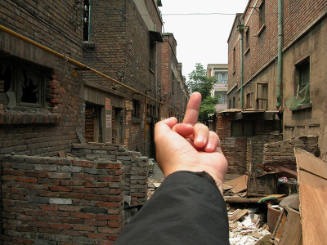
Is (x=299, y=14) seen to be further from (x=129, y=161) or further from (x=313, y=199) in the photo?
(x=129, y=161)

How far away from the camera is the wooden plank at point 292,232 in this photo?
Answer: 4008mm

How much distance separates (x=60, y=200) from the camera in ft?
11.3

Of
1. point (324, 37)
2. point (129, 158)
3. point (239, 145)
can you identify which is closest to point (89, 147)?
point (129, 158)

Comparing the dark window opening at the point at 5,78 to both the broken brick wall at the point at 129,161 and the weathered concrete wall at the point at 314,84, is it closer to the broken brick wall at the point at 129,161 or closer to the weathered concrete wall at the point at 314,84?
the broken brick wall at the point at 129,161

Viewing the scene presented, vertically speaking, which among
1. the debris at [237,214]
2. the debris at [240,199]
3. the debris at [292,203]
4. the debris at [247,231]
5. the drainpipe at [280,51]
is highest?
the drainpipe at [280,51]

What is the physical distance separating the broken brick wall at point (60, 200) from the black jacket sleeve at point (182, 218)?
8.20ft

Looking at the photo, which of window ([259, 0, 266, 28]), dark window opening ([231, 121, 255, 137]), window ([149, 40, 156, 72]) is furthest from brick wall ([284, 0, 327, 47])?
window ([149, 40, 156, 72])

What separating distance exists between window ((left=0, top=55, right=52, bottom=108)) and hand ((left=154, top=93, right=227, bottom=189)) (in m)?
3.09

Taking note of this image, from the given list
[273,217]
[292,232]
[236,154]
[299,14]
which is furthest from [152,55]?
[292,232]

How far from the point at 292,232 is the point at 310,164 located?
3.61 ft

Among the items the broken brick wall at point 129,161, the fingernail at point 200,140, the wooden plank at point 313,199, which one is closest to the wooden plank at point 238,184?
the broken brick wall at point 129,161

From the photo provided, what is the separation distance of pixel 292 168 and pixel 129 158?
398cm

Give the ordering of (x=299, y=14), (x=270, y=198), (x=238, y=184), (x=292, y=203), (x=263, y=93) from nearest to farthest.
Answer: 1. (x=292, y=203)
2. (x=270, y=198)
3. (x=299, y=14)
4. (x=238, y=184)
5. (x=263, y=93)

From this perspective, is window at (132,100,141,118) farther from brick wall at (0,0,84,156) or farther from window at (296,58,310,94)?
window at (296,58,310,94)
